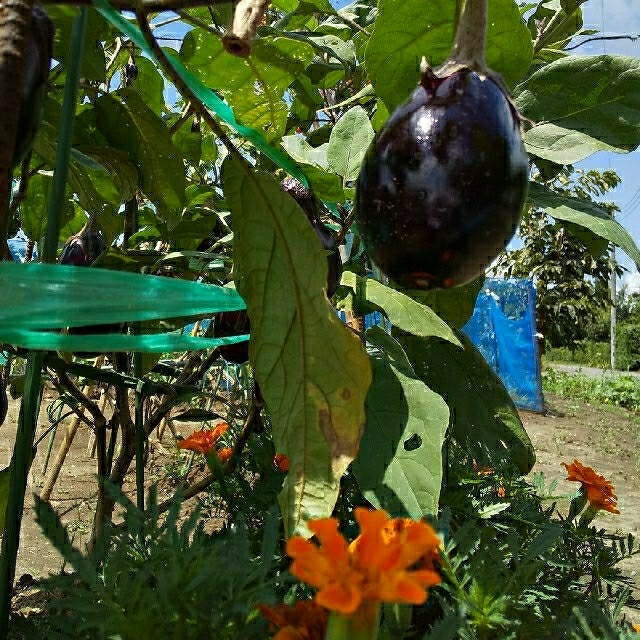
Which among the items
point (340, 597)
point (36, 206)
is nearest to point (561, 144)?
point (340, 597)

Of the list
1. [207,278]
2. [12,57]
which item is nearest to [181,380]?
[207,278]

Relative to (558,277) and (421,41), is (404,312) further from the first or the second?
(558,277)

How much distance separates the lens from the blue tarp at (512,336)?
6.05 meters

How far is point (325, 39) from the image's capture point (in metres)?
0.87

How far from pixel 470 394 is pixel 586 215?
11.4 inches

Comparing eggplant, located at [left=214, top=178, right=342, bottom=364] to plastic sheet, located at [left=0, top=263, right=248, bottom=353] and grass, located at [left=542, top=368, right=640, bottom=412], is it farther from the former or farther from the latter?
grass, located at [left=542, top=368, right=640, bottom=412]

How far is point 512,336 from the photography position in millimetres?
6266

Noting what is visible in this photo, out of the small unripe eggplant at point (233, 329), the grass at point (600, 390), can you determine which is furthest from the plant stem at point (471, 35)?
the grass at point (600, 390)

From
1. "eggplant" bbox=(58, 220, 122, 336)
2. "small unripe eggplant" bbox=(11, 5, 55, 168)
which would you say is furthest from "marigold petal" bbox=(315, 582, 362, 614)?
"eggplant" bbox=(58, 220, 122, 336)

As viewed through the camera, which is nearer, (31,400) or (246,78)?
(31,400)

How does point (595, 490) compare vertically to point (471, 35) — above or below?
below

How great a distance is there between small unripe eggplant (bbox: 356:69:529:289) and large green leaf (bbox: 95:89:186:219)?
1.19 ft

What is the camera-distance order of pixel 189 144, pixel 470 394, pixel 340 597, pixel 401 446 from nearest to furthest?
pixel 340 597 → pixel 401 446 → pixel 470 394 → pixel 189 144

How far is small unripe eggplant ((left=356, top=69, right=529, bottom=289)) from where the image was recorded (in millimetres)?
326
